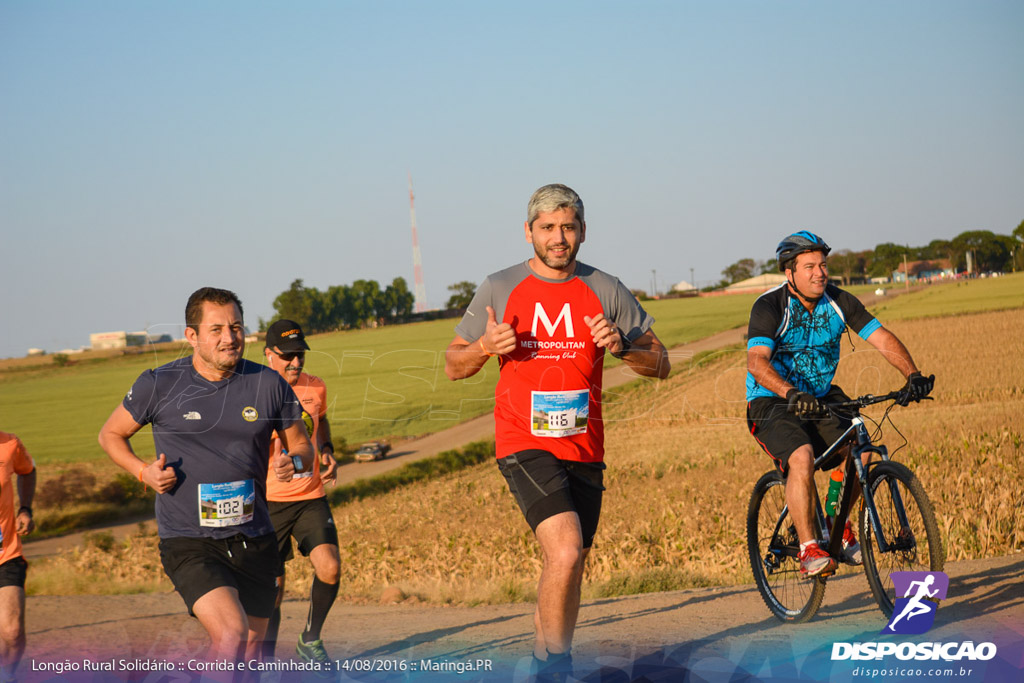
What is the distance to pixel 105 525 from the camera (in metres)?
28.8

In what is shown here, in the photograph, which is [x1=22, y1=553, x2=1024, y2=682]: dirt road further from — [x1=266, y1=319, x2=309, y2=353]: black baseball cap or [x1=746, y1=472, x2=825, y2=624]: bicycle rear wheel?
[x1=266, y1=319, x2=309, y2=353]: black baseball cap

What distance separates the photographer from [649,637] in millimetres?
6254

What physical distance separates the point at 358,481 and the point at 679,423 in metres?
10.4

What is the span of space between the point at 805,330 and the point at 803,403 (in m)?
0.81

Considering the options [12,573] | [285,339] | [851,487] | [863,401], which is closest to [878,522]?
[851,487]

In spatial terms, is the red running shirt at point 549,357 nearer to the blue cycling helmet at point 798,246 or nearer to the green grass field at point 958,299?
the blue cycling helmet at point 798,246

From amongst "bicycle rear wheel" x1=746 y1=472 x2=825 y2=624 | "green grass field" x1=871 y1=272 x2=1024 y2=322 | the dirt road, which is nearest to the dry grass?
"green grass field" x1=871 y1=272 x2=1024 y2=322

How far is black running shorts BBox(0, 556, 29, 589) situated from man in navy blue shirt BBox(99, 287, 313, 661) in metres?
1.25

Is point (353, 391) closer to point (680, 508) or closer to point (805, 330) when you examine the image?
point (680, 508)

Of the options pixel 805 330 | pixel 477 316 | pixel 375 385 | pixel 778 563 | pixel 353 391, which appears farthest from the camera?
pixel 353 391

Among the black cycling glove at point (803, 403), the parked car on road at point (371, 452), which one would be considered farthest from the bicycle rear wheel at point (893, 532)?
the parked car on road at point (371, 452)

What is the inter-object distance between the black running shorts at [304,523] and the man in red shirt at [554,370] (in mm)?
2251

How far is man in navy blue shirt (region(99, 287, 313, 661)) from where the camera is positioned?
4898 mm

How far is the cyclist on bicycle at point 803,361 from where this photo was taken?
6227mm
